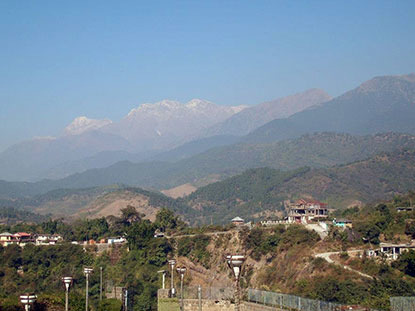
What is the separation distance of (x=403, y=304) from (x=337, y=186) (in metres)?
136

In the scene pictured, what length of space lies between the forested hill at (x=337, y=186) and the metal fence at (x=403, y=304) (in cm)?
11839

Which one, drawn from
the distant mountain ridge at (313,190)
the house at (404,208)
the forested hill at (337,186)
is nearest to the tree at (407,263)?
the house at (404,208)

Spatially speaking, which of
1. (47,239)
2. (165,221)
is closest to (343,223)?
(165,221)

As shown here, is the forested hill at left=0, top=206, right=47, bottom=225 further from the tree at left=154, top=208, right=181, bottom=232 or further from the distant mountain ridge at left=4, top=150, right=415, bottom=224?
the tree at left=154, top=208, right=181, bottom=232

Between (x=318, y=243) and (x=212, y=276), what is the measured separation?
12106 mm

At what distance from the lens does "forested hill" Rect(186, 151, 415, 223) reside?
160000 millimetres

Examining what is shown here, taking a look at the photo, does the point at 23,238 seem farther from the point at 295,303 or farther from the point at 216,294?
the point at 295,303

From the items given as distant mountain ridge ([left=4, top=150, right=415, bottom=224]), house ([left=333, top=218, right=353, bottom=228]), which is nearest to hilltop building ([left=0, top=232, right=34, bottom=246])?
house ([left=333, top=218, right=353, bottom=228])

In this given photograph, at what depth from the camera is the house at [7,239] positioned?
9931 cm

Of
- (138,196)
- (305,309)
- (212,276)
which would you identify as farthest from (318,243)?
(138,196)

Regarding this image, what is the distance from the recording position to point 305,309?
105ft

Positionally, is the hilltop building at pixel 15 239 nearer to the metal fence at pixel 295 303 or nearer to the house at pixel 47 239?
the house at pixel 47 239

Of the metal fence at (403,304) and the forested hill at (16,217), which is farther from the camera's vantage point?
the forested hill at (16,217)

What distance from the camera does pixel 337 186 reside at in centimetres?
16712
